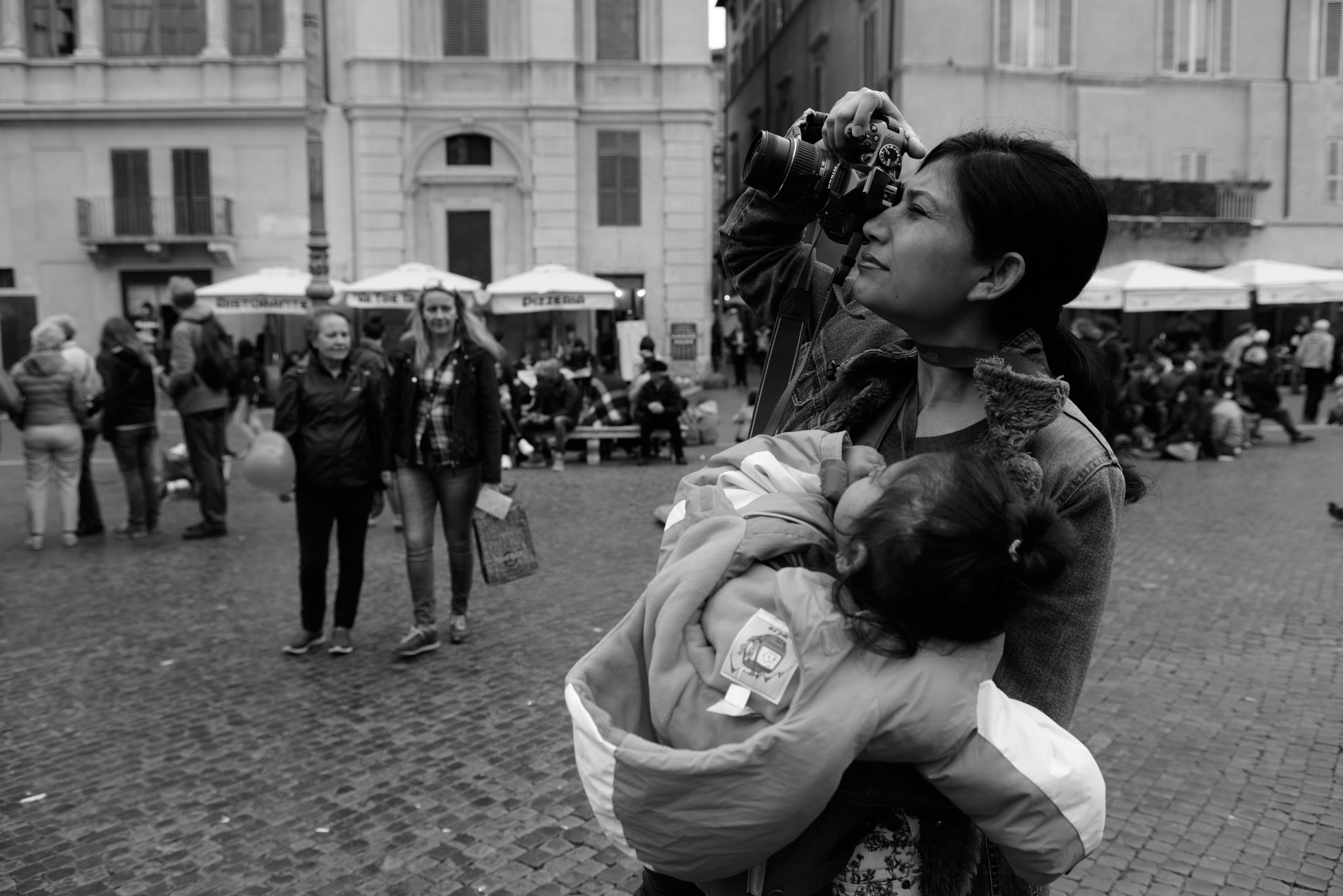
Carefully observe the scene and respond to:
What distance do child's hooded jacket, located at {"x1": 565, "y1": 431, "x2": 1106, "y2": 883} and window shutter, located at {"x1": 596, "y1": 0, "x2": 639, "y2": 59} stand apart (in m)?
24.7

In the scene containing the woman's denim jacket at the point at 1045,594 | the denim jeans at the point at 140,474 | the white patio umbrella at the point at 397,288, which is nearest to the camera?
the woman's denim jacket at the point at 1045,594

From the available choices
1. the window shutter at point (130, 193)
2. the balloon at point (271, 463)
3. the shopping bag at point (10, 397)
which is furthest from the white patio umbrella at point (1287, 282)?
the window shutter at point (130, 193)

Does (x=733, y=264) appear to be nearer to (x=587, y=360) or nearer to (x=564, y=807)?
(x=564, y=807)

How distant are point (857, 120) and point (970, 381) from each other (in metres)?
0.42

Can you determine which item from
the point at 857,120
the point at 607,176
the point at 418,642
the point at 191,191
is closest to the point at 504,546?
the point at 418,642

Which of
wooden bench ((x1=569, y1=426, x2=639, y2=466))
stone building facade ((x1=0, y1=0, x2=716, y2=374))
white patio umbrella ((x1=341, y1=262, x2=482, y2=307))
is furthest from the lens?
stone building facade ((x1=0, y1=0, x2=716, y2=374))

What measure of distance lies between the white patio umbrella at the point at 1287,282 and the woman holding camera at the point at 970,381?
20156 mm

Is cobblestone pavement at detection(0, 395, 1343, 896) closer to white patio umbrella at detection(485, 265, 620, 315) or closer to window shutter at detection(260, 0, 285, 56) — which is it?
white patio umbrella at detection(485, 265, 620, 315)

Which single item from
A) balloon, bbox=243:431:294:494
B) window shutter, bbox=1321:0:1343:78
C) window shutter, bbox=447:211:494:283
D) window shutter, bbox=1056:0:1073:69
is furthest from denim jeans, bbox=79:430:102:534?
window shutter, bbox=1321:0:1343:78

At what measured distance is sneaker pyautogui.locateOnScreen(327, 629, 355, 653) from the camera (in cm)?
574

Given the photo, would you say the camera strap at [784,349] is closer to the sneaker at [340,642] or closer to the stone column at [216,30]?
the sneaker at [340,642]

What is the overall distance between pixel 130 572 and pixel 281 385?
8.75 ft

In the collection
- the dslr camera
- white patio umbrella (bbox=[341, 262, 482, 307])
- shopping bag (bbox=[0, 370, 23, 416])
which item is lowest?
shopping bag (bbox=[0, 370, 23, 416])

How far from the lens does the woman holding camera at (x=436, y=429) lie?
5.62m
